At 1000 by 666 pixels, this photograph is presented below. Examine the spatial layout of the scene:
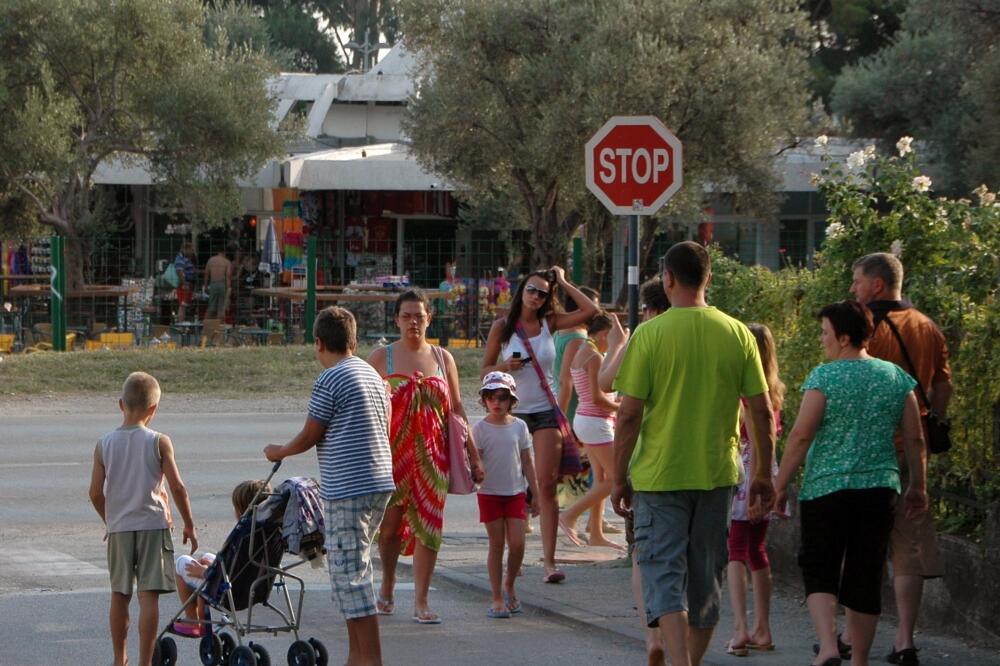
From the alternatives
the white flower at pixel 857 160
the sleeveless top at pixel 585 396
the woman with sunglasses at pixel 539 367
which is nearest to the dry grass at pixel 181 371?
the sleeveless top at pixel 585 396

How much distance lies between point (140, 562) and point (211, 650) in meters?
0.49

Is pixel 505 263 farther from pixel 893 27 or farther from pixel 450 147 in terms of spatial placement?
pixel 893 27

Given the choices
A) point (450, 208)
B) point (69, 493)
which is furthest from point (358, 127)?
point (69, 493)

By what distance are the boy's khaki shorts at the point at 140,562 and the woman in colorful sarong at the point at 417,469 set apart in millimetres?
1599

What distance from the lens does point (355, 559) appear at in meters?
6.50

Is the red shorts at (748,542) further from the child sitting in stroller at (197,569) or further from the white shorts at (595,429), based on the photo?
the white shorts at (595,429)

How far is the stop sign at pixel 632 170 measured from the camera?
9.80m

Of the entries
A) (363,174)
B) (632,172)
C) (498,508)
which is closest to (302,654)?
(498,508)

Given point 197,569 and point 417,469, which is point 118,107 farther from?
point 197,569

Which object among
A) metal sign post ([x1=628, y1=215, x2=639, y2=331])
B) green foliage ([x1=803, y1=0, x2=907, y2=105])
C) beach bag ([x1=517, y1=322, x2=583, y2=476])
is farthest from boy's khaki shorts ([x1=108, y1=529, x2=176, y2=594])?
green foliage ([x1=803, y1=0, x2=907, y2=105])

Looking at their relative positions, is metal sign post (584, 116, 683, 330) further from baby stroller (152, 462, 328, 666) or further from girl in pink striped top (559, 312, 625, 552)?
baby stroller (152, 462, 328, 666)

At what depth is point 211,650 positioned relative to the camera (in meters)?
6.54

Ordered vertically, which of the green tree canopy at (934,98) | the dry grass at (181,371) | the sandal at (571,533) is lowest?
the sandal at (571,533)

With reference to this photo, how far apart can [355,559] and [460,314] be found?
19585 mm
